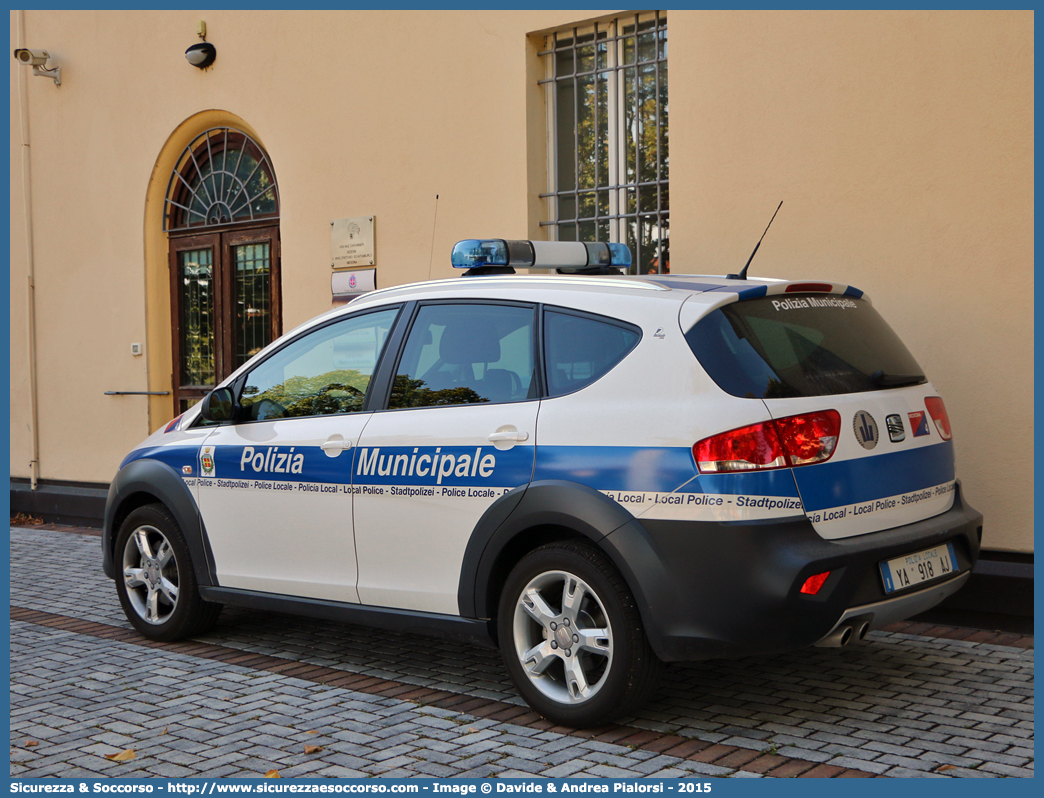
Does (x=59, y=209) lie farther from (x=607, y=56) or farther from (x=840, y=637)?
(x=840, y=637)

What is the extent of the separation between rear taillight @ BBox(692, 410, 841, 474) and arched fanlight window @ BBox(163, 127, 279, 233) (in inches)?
259

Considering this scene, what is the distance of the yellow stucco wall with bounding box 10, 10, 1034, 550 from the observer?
232 inches

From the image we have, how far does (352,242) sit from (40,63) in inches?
186

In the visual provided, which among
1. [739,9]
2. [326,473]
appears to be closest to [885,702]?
[326,473]

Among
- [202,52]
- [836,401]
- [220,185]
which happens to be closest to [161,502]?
[836,401]

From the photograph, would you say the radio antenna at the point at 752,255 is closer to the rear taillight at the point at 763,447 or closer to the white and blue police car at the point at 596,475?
the white and blue police car at the point at 596,475

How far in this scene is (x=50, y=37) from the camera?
444 inches

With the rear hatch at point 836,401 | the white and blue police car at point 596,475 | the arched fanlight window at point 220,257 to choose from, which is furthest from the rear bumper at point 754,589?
the arched fanlight window at point 220,257

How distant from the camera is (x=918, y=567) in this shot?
423 cm

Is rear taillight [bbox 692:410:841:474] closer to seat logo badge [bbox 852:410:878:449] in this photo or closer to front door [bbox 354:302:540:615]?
seat logo badge [bbox 852:410:878:449]

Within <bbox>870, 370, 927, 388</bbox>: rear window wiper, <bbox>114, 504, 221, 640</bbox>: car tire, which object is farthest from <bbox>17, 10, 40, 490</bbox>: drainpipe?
<bbox>870, 370, 927, 388</bbox>: rear window wiper

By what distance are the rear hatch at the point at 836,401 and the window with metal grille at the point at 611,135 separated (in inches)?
123

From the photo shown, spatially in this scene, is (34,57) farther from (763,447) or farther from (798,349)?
(763,447)
